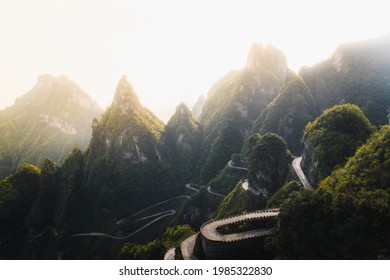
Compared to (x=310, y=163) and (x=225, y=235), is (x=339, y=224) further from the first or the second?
(x=310, y=163)

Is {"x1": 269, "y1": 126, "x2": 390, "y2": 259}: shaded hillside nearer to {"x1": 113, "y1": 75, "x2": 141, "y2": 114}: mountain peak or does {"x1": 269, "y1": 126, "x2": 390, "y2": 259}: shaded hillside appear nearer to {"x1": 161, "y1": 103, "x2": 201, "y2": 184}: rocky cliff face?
{"x1": 161, "y1": 103, "x2": 201, "y2": 184}: rocky cliff face

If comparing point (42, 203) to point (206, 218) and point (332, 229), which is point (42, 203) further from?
point (332, 229)

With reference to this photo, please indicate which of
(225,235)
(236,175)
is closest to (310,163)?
(225,235)

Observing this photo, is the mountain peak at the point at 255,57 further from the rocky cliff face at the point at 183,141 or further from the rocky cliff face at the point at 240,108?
the rocky cliff face at the point at 183,141

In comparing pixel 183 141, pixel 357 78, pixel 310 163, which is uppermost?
pixel 183 141

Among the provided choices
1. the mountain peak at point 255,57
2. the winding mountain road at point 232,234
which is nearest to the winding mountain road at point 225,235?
the winding mountain road at point 232,234
